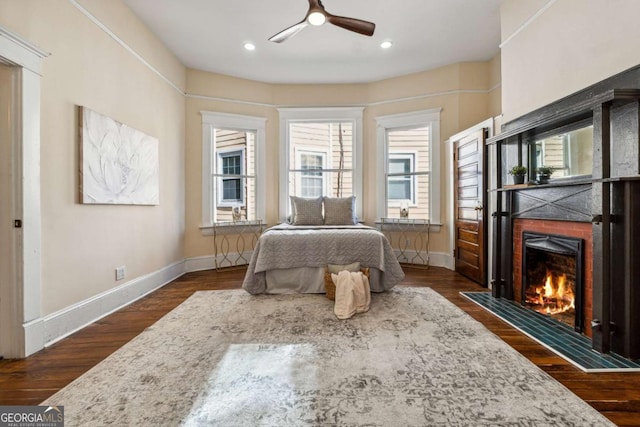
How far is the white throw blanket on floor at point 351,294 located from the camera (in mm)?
2719

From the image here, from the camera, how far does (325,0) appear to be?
3111 mm

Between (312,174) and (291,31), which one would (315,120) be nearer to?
(312,174)

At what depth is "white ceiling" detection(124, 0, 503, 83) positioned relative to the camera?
321cm

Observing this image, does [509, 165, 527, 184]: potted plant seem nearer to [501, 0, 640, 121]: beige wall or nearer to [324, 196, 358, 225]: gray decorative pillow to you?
[501, 0, 640, 121]: beige wall

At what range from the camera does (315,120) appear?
5.17 metres

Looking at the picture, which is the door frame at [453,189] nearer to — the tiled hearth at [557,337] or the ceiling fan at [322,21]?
the tiled hearth at [557,337]

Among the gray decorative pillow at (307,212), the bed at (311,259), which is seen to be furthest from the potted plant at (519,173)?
the gray decorative pillow at (307,212)

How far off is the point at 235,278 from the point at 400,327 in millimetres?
2523

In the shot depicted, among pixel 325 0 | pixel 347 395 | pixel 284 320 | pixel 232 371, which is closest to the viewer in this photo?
pixel 347 395

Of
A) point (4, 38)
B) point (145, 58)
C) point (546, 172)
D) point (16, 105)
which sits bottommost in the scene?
point (546, 172)

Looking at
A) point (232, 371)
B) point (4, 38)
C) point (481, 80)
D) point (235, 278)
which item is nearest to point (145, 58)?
point (4, 38)

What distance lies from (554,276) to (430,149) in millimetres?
2720

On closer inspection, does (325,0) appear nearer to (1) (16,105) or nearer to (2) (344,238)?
(2) (344,238)

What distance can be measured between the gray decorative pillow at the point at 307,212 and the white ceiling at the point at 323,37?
2.08 meters
